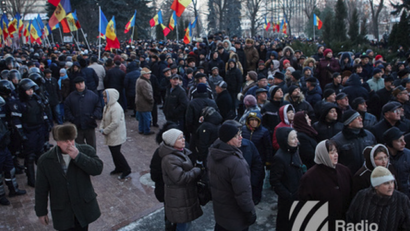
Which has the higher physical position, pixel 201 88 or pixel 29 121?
pixel 201 88

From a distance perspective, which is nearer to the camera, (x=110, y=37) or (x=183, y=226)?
(x=183, y=226)

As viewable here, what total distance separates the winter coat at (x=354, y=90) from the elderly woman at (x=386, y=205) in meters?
4.80

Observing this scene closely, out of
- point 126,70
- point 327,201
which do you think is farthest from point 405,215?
point 126,70

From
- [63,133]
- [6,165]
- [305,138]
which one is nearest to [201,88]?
[305,138]

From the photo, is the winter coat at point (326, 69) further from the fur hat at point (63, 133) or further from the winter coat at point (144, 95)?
the fur hat at point (63, 133)

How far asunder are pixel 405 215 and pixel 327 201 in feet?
2.67

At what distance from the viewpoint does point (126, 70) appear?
12.6 metres

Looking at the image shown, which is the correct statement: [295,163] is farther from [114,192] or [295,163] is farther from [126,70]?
[126,70]

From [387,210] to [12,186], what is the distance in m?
6.18

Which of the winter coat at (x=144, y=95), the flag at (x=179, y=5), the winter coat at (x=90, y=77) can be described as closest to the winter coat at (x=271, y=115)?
the winter coat at (x=144, y=95)

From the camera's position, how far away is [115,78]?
38.3 feet

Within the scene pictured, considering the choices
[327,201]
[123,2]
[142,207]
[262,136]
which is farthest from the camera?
[123,2]

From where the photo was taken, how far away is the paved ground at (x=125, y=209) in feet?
17.7

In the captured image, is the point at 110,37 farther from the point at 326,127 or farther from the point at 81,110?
the point at 326,127
